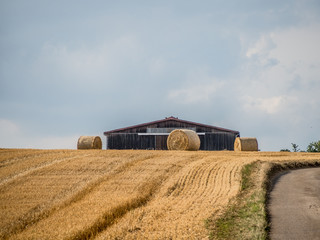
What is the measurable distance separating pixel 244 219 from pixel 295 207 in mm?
2492

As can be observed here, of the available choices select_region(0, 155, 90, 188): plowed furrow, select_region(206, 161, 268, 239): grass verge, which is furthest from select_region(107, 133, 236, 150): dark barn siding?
select_region(206, 161, 268, 239): grass verge

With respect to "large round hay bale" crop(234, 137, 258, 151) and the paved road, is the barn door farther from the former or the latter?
the paved road

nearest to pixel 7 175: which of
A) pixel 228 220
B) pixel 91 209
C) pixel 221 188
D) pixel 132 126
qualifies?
pixel 91 209

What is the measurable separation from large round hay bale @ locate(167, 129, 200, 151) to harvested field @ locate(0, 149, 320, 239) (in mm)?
4652

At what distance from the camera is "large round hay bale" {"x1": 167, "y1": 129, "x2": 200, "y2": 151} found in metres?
27.2

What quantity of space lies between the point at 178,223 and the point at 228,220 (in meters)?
1.73

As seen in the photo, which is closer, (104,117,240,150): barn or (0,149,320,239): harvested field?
(0,149,320,239): harvested field

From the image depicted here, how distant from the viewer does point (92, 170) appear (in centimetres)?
1839

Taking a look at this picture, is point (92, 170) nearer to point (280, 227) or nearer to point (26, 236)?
point (26, 236)

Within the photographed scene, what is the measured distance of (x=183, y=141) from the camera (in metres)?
27.3

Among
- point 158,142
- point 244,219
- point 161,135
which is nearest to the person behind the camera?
point 244,219

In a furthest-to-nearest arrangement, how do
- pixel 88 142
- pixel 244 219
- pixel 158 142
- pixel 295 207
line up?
pixel 158 142 → pixel 88 142 → pixel 295 207 → pixel 244 219

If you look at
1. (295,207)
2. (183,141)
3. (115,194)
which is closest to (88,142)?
(183,141)

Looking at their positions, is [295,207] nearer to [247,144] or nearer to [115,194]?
[115,194]
